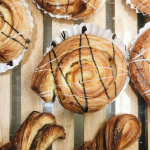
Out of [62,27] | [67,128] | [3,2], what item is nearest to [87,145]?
[67,128]

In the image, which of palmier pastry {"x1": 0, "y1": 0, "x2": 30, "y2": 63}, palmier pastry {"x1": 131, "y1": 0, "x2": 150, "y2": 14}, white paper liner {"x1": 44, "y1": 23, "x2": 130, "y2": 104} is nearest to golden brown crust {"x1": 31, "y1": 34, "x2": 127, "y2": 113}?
white paper liner {"x1": 44, "y1": 23, "x2": 130, "y2": 104}

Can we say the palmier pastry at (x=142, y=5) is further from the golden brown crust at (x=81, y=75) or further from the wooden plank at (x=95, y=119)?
the golden brown crust at (x=81, y=75)

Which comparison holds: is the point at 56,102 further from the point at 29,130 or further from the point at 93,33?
the point at 93,33

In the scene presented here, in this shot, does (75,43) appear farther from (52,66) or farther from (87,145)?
(87,145)

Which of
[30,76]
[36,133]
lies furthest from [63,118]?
[30,76]

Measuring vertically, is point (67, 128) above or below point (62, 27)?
below

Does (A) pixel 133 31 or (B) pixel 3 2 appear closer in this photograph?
(B) pixel 3 2
